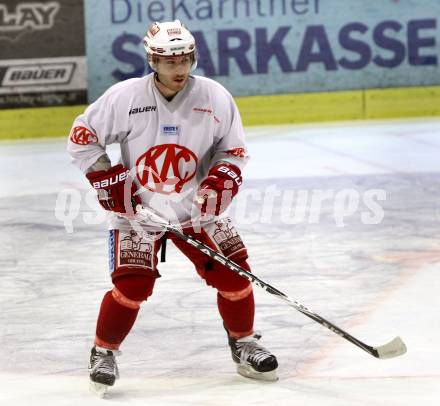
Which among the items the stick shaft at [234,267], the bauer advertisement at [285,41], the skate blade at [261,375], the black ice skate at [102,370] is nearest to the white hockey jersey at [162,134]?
the stick shaft at [234,267]

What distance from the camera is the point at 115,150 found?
8578 mm

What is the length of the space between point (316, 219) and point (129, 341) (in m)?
2.25

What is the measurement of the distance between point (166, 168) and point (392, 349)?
90 centimetres

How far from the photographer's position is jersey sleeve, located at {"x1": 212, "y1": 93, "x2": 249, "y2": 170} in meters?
4.04

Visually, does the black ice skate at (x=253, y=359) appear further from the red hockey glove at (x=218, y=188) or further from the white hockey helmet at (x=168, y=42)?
the white hockey helmet at (x=168, y=42)

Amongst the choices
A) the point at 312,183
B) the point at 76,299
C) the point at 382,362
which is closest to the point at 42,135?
the point at 312,183

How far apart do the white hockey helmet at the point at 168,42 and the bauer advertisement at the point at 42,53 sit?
5.18 m

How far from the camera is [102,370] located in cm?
390

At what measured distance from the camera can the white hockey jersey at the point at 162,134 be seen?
3979 mm

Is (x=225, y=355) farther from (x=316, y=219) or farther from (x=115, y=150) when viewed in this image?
(x=115, y=150)

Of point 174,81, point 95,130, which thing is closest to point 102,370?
point 95,130

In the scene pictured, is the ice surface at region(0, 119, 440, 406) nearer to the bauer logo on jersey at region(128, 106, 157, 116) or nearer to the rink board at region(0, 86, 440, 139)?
the bauer logo on jersey at region(128, 106, 157, 116)

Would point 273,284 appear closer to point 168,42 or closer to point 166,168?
point 166,168

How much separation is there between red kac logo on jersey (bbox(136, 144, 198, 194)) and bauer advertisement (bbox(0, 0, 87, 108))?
5162 mm
